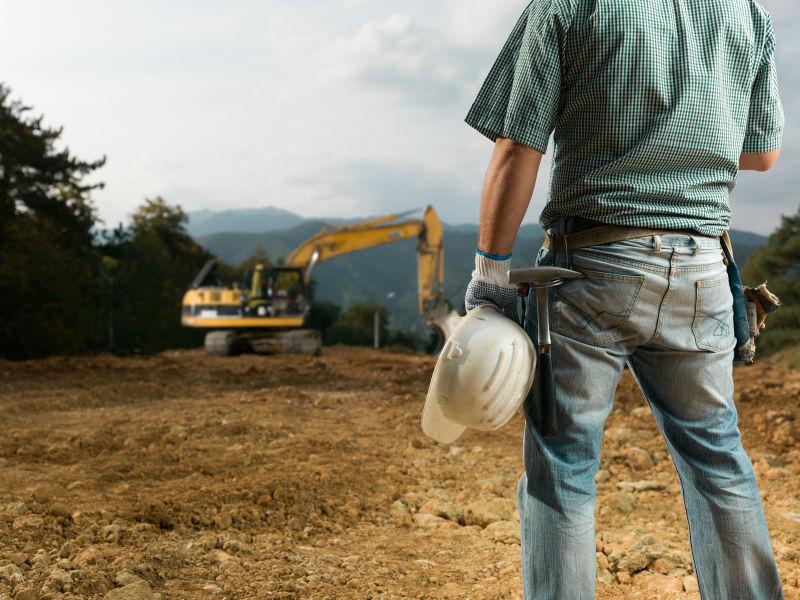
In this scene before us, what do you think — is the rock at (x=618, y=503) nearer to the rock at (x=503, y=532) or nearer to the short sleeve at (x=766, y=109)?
the rock at (x=503, y=532)

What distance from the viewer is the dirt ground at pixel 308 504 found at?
118 inches

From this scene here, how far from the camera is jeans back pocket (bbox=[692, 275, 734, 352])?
1.99 metres

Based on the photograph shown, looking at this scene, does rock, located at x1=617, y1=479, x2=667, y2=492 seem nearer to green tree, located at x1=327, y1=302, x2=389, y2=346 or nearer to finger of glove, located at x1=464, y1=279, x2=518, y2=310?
finger of glove, located at x1=464, y1=279, x2=518, y2=310

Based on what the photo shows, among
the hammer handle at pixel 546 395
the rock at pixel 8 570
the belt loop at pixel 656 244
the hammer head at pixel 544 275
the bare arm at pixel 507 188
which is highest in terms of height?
the bare arm at pixel 507 188

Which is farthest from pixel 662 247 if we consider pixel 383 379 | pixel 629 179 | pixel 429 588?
pixel 383 379

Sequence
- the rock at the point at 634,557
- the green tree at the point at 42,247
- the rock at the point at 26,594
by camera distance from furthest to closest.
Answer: the green tree at the point at 42,247
the rock at the point at 634,557
the rock at the point at 26,594

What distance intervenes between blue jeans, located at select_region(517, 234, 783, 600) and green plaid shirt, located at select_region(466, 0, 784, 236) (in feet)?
0.39

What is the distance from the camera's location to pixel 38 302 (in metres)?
21.8

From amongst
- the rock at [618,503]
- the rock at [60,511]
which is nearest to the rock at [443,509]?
the rock at [618,503]

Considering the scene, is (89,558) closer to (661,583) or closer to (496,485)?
(661,583)

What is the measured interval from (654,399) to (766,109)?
0.87 metres

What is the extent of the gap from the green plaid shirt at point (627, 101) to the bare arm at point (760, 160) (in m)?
0.25

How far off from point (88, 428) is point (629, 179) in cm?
566

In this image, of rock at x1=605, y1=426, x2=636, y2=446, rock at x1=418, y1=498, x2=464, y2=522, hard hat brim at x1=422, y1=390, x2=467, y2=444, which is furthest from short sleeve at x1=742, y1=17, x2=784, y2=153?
rock at x1=605, y1=426, x2=636, y2=446
